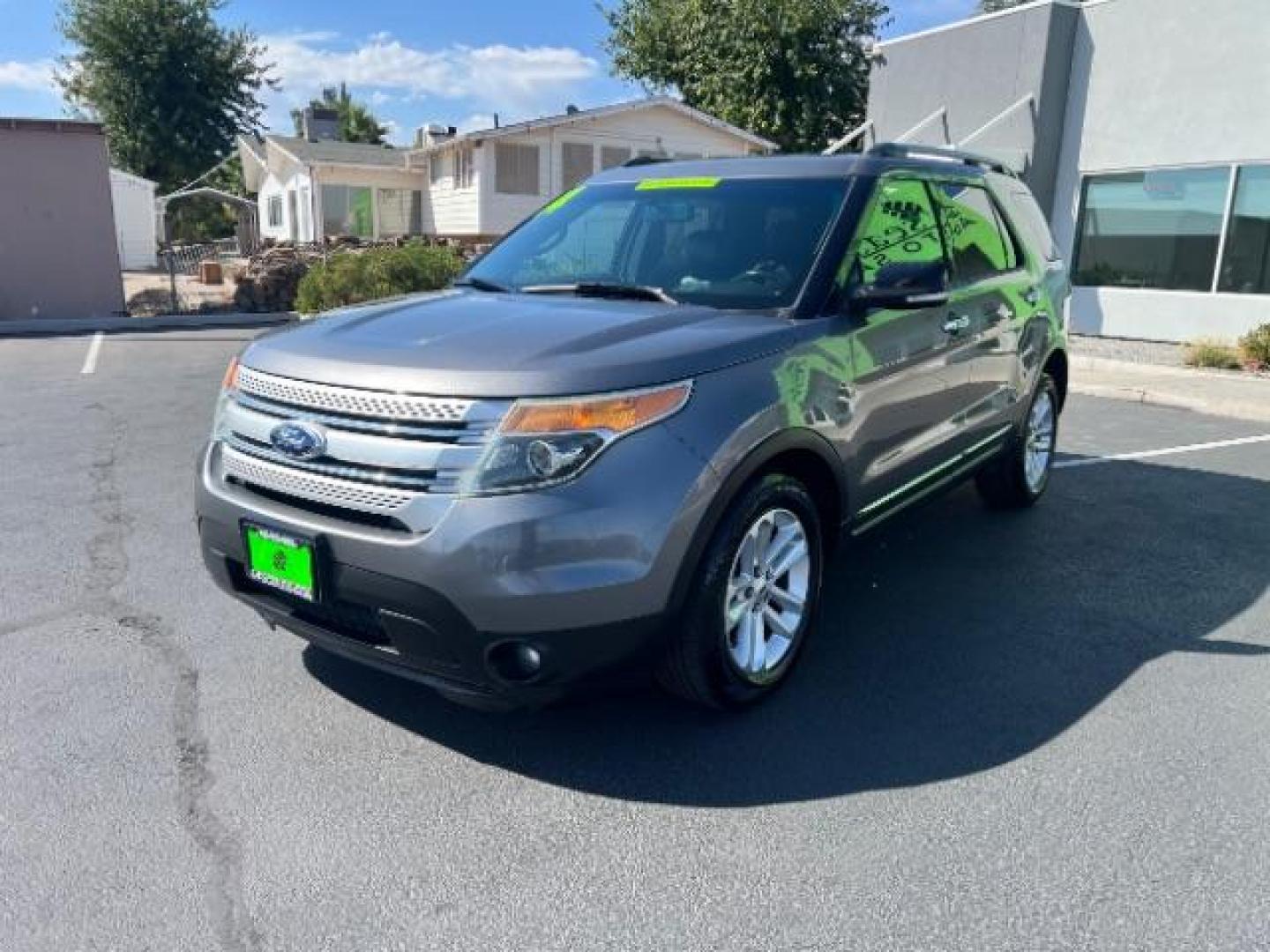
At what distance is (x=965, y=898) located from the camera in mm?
2412

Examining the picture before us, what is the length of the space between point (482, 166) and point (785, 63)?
29.6 feet

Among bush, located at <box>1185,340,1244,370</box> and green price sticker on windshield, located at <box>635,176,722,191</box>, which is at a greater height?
green price sticker on windshield, located at <box>635,176,722,191</box>

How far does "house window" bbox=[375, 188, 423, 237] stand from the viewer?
30875 mm

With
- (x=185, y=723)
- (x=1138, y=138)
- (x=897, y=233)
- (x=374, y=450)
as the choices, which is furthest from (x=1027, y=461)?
(x=1138, y=138)

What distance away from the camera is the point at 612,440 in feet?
8.71

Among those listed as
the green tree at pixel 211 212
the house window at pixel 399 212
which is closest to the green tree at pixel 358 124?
the green tree at pixel 211 212

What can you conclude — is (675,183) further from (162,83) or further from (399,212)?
(162,83)

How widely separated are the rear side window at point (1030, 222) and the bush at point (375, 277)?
9758mm

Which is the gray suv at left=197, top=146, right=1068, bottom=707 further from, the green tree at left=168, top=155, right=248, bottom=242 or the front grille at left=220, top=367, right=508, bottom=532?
the green tree at left=168, top=155, right=248, bottom=242

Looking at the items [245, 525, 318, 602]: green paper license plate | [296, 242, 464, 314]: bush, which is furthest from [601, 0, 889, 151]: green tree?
[245, 525, 318, 602]: green paper license plate

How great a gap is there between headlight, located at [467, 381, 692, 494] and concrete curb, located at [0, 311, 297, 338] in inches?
547

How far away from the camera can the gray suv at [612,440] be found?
261 cm

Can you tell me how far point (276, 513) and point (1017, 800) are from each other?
2343 mm

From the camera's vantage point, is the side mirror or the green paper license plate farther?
the side mirror
